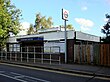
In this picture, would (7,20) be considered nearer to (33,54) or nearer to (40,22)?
(33,54)

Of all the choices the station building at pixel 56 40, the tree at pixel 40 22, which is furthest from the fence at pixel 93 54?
the tree at pixel 40 22

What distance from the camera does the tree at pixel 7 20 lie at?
112 feet

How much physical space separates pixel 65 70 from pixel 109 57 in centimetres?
497

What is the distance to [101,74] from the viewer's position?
15.1 m

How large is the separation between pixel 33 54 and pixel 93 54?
10.1 m

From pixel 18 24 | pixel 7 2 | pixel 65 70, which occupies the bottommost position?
pixel 65 70

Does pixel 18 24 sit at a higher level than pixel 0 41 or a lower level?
higher

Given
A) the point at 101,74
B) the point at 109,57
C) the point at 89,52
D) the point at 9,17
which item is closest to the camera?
the point at 101,74

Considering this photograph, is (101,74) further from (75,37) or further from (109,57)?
(75,37)

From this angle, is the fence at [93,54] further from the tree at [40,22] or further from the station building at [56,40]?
the tree at [40,22]

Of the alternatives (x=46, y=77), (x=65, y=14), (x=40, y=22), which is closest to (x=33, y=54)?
(x=65, y=14)

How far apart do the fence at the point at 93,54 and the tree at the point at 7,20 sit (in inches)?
568

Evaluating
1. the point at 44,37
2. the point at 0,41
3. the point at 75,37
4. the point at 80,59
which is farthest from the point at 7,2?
the point at 80,59

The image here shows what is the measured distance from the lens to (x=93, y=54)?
72.1ft
